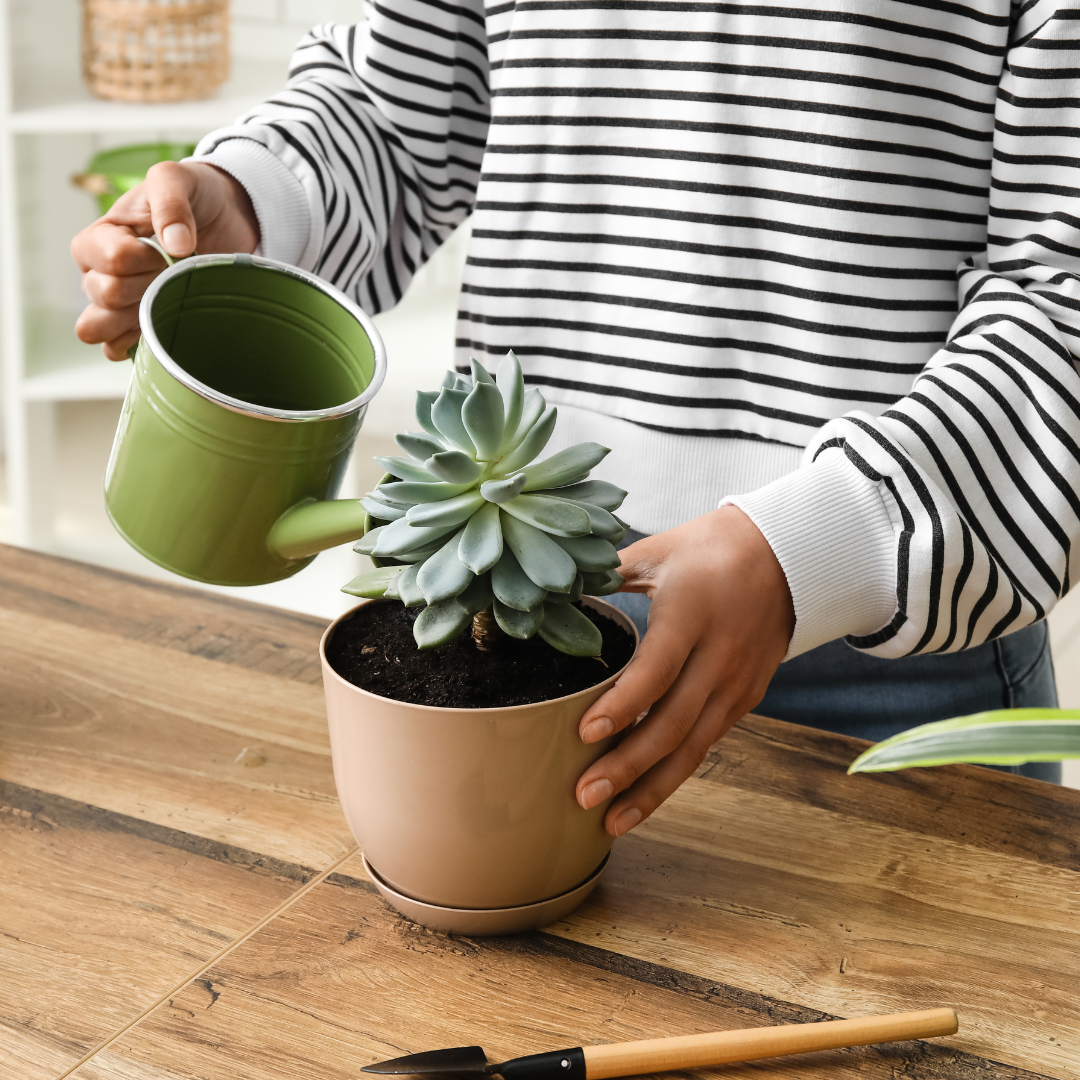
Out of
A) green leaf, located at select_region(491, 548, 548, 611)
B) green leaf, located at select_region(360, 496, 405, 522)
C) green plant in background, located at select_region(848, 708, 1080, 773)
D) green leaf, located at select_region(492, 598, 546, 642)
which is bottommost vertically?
green leaf, located at select_region(492, 598, 546, 642)

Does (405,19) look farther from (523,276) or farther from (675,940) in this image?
(675,940)

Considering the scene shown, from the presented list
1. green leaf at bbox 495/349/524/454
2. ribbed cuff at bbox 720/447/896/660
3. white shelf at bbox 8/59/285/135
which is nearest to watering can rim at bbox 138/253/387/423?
green leaf at bbox 495/349/524/454

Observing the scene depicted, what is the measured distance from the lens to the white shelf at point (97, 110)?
183 centimetres

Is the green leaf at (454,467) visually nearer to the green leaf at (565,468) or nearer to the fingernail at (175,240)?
the green leaf at (565,468)

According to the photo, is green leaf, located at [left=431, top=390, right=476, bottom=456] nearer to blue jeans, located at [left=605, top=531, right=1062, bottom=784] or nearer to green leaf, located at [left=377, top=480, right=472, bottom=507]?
green leaf, located at [left=377, top=480, right=472, bottom=507]

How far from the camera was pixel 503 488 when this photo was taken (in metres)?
0.46

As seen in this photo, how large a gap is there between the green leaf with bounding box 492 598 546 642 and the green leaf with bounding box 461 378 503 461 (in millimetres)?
65

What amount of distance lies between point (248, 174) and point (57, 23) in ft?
4.99

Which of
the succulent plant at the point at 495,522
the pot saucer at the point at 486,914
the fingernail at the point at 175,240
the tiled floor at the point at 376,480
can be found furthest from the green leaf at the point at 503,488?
the tiled floor at the point at 376,480

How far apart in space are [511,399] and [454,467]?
47 millimetres

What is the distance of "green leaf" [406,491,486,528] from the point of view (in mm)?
470

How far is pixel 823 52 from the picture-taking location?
0.78 meters

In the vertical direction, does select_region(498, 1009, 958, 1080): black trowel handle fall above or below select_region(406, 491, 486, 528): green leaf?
below

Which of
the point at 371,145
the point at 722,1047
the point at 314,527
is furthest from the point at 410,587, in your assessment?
the point at 371,145
